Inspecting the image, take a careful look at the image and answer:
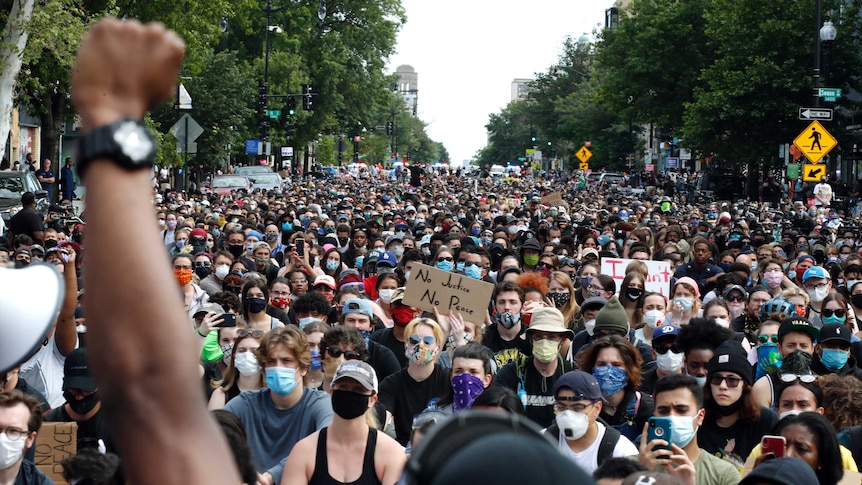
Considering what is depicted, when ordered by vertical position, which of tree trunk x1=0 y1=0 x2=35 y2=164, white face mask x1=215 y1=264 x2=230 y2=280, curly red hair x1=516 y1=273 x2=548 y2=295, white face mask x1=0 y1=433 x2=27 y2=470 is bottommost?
white face mask x1=0 y1=433 x2=27 y2=470

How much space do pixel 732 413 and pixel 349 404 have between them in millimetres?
2554

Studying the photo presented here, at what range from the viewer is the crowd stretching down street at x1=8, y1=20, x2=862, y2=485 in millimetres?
1448

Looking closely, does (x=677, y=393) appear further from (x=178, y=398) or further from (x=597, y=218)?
(x=597, y=218)

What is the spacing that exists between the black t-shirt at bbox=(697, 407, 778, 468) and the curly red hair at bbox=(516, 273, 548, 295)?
4.22 meters

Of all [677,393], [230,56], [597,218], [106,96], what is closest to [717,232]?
[597,218]

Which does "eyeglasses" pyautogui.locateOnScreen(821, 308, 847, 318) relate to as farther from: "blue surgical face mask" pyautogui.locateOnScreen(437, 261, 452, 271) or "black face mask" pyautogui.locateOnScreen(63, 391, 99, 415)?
"black face mask" pyautogui.locateOnScreen(63, 391, 99, 415)

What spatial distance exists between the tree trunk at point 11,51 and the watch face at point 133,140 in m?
25.3

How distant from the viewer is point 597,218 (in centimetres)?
2975

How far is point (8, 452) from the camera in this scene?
5930mm

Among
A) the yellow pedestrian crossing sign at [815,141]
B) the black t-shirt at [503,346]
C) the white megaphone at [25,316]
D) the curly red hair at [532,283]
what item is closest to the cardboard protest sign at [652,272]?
the curly red hair at [532,283]

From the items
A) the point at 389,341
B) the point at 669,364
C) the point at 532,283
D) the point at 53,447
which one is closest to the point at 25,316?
the point at 53,447

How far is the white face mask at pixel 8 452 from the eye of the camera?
232 inches

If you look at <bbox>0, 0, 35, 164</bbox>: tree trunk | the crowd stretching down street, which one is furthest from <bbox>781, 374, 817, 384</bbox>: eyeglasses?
<bbox>0, 0, 35, 164</bbox>: tree trunk

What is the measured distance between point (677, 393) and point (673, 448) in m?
0.83
